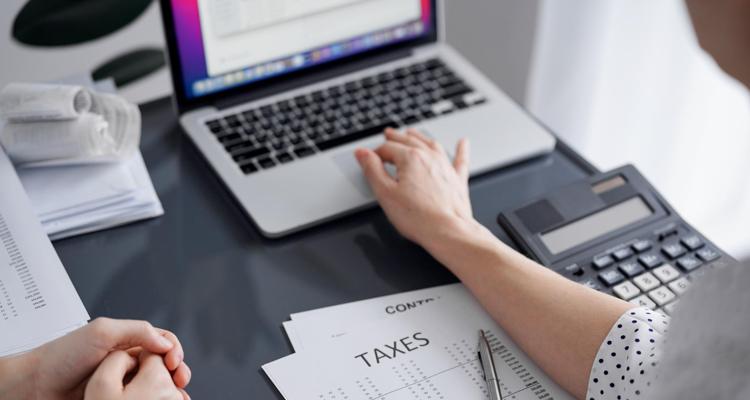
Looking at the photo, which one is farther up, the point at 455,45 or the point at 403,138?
the point at 403,138

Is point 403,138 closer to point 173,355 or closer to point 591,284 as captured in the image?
point 591,284

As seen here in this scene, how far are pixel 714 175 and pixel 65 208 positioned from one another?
57.3 inches

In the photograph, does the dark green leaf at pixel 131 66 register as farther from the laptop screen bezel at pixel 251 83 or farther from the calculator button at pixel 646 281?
the calculator button at pixel 646 281

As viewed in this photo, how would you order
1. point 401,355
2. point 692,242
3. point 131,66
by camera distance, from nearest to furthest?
point 401,355
point 692,242
point 131,66

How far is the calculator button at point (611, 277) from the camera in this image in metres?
0.90

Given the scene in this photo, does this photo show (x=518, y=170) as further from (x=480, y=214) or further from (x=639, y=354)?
(x=639, y=354)

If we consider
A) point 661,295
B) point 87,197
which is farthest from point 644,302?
point 87,197

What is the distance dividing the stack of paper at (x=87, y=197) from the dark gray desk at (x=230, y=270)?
0.04 feet

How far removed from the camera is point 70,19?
53.5 inches

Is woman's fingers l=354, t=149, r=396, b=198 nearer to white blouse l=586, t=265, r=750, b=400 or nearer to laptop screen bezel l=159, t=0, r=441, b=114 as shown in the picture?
laptop screen bezel l=159, t=0, r=441, b=114

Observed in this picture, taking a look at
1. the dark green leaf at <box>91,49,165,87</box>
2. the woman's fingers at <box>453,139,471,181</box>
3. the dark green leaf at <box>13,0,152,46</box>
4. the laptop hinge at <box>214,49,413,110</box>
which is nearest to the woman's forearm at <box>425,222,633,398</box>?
the woman's fingers at <box>453,139,471,181</box>

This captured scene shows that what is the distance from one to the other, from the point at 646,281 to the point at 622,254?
40 millimetres

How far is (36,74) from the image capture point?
1.54 meters

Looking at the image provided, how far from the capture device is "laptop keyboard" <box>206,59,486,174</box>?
3.54ft
